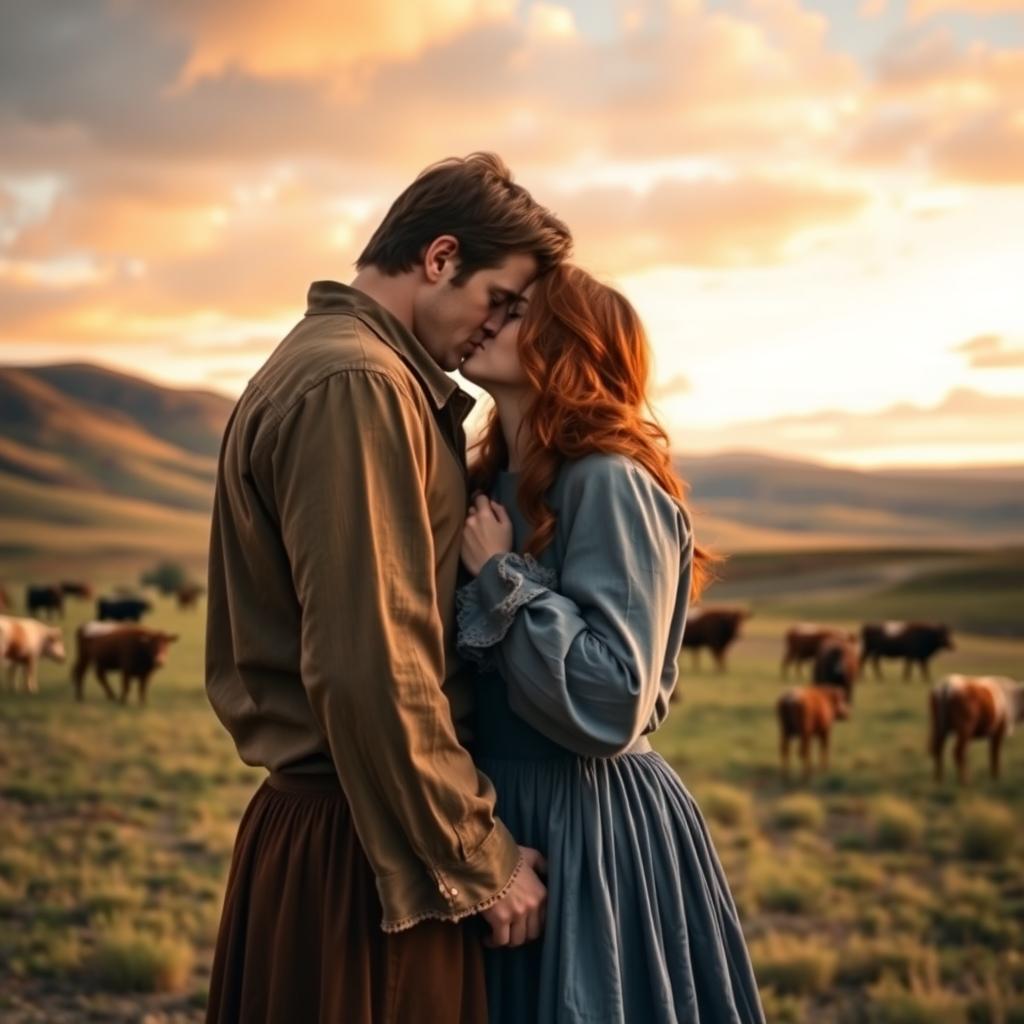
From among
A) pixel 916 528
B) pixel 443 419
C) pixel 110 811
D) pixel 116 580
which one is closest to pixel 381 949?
pixel 443 419

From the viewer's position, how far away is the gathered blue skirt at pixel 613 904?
2.11 metres

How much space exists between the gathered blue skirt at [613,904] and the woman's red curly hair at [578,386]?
1.52 feet

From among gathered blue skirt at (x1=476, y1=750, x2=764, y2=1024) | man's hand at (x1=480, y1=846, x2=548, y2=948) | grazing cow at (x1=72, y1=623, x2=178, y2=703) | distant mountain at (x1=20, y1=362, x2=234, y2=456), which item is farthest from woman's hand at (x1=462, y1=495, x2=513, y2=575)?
distant mountain at (x1=20, y1=362, x2=234, y2=456)

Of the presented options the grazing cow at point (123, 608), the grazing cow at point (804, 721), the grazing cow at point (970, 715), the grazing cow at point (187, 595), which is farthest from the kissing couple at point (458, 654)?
the grazing cow at point (187, 595)

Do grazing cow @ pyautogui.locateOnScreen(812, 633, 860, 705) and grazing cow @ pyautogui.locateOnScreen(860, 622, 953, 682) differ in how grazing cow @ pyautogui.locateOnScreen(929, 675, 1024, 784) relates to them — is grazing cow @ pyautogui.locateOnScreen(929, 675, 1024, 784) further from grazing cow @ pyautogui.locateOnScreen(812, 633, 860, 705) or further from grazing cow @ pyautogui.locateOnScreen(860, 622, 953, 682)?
grazing cow @ pyautogui.locateOnScreen(860, 622, 953, 682)

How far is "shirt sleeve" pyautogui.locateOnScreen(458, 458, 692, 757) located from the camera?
2.02 metres

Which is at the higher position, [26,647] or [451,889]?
[451,889]

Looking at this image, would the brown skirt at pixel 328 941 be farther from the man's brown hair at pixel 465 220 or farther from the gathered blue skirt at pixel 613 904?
the man's brown hair at pixel 465 220

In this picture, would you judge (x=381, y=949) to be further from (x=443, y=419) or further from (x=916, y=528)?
(x=916, y=528)

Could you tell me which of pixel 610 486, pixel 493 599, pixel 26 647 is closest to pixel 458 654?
pixel 493 599

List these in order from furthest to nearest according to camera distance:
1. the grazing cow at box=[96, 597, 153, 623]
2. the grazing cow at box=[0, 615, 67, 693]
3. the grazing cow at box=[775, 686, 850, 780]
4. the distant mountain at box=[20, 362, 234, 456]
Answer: the distant mountain at box=[20, 362, 234, 456] < the grazing cow at box=[96, 597, 153, 623] < the grazing cow at box=[0, 615, 67, 693] < the grazing cow at box=[775, 686, 850, 780]

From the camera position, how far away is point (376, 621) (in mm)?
1843

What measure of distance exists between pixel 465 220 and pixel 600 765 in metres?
1.05

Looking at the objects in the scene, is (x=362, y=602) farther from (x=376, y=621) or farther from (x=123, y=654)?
(x=123, y=654)
